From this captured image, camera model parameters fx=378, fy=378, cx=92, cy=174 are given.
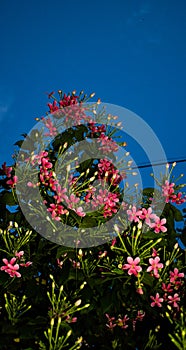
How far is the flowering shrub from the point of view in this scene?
5.37ft

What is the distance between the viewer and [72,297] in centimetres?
170

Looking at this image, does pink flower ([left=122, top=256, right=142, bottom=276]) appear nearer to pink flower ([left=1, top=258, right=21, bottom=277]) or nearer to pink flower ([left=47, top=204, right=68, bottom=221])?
pink flower ([left=47, top=204, right=68, bottom=221])

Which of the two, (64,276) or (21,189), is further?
(21,189)

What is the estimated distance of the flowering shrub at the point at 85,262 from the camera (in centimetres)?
164

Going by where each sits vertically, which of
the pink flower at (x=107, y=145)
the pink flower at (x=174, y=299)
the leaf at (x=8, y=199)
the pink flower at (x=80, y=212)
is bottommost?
the pink flower at (x=174, y=299)

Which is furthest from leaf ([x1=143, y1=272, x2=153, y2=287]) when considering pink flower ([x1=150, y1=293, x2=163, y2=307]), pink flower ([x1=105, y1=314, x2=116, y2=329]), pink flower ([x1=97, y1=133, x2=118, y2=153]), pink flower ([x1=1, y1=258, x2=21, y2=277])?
pink flower ([x1=97, y1=133, x2=118, y2=153])

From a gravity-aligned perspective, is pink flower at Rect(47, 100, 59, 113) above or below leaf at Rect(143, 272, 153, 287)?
above

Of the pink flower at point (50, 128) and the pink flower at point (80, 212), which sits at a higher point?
the pink flower at point (50, 128)

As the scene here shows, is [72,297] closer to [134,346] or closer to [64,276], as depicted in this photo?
[64,276]

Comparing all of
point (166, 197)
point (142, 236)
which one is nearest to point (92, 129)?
point (166, 197)

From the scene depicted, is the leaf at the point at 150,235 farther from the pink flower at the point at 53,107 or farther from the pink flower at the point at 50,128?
the pink flower at the point at 53,107

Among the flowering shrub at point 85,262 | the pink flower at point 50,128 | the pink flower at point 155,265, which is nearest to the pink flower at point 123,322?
the flowering shrub at point 85,262

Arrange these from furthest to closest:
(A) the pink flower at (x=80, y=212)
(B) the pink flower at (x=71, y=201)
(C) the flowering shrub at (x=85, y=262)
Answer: (B) the pink flower at (x=71, y=201)
(A) the pink flower at (x=80, y=212)
(C) the flowering shrub at (x=85, y=262)

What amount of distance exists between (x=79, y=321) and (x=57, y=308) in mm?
147
